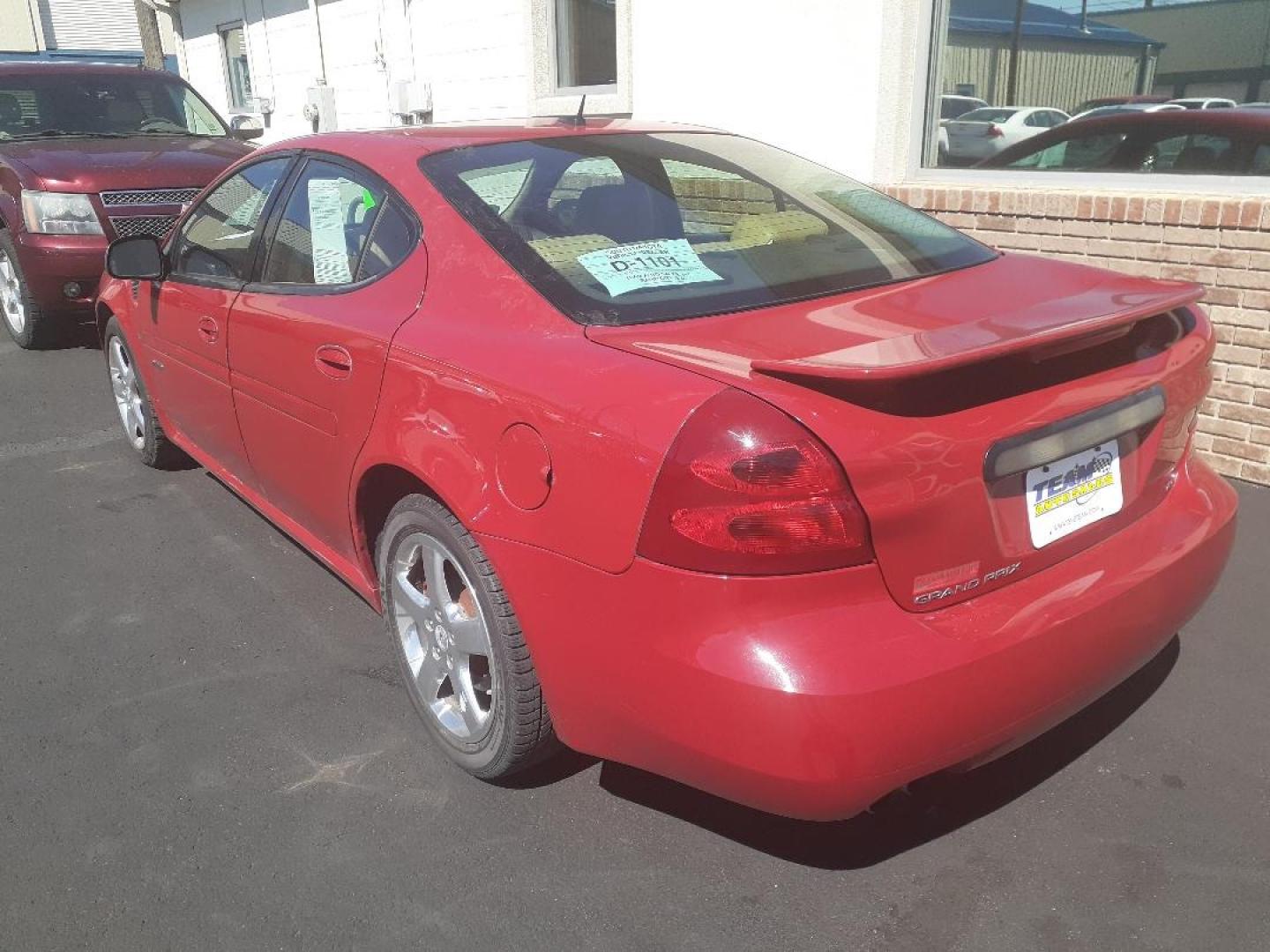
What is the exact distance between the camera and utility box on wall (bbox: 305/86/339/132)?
35.5 feet

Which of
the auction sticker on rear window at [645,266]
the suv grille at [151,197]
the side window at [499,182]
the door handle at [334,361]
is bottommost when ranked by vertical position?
the door handle at [334,361]

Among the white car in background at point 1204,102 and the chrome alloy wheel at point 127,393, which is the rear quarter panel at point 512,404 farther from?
the white car in background at point 1204,102

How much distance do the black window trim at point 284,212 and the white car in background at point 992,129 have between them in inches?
144

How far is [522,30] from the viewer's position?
26.6ft

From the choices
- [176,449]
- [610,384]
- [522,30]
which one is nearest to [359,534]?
[610,384]

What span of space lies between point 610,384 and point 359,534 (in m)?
1.15

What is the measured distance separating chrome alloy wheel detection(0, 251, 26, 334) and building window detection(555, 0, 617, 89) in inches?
160

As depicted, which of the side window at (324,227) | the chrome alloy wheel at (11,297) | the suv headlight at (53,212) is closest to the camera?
the side window at (324,227)

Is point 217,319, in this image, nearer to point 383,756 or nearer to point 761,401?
point 383,756

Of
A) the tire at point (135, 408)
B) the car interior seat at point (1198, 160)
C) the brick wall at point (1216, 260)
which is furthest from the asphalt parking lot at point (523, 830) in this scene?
the car interior seat at point (1198, 160)

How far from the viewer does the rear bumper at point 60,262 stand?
6.61 meters

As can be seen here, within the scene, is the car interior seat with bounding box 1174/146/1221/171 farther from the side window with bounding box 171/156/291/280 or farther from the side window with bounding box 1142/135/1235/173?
the side window with bounding box 171/156/291/280

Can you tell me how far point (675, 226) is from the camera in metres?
2.62

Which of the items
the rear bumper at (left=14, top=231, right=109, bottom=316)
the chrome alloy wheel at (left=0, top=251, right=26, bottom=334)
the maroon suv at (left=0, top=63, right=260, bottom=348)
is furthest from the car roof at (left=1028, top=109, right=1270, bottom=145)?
the chrome alloy wheel at (left=0, top=251, right=26, bottom=334)
